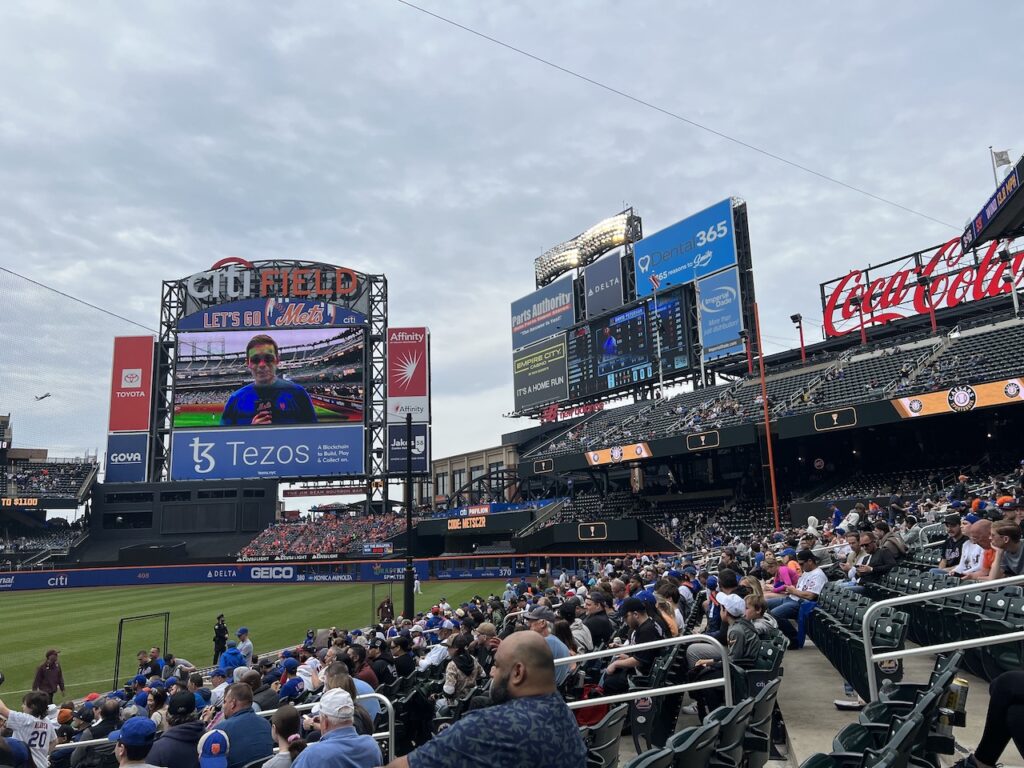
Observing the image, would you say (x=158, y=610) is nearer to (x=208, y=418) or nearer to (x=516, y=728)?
(x=208, y=418)

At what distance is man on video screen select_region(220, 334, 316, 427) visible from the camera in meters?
58.6

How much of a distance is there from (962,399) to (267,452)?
47.4 metres

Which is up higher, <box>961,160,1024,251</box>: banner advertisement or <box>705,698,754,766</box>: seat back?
<box>961,160,1024,251</box>: banner advertisement

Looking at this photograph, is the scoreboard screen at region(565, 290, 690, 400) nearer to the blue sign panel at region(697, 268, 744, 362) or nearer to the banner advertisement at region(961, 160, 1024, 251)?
the blue sign panel at region(697, 268, 744, 362)

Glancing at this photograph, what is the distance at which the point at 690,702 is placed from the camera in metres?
7.12

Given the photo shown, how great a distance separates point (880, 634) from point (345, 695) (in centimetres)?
464

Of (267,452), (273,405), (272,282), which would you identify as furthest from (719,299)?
(272,282)

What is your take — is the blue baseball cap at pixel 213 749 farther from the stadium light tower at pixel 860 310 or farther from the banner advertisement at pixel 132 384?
Answer: the banner advertisement at pixel 132 384

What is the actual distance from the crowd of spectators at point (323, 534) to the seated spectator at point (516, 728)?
157ft

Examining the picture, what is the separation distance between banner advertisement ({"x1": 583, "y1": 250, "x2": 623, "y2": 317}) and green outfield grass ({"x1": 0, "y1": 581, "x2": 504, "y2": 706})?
79.5ft

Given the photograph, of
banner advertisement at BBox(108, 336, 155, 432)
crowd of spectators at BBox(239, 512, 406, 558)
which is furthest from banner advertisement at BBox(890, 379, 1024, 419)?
banner advertisement at BBox(108, 336, 155, 432)

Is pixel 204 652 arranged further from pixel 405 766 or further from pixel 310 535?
pixel 310 535

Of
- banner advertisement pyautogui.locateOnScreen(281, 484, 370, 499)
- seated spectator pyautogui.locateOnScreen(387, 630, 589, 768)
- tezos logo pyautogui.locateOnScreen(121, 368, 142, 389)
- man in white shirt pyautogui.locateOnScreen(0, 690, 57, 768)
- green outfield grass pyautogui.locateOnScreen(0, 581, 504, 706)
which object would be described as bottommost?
green outfield grass pyautogui.locateOnScreen(0, 581, 504, 706)

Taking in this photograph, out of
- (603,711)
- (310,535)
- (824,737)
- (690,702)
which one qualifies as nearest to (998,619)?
(824,737)
